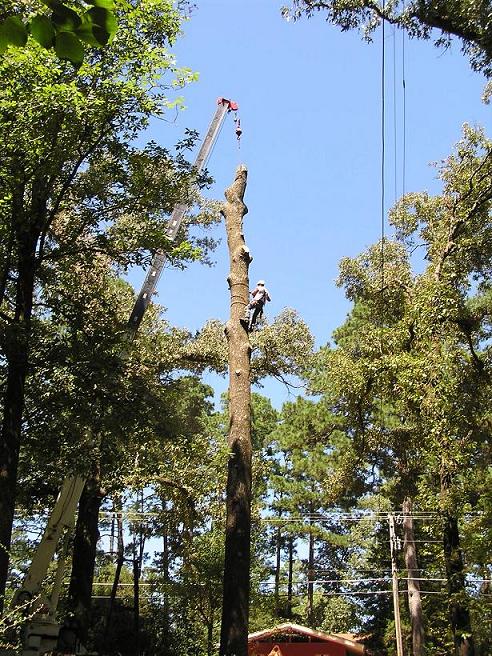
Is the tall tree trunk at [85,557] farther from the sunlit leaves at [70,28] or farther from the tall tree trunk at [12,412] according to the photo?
the sunlit leaves at [70,28]

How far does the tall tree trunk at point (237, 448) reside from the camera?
6426 millimetres

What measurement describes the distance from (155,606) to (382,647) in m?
13.2

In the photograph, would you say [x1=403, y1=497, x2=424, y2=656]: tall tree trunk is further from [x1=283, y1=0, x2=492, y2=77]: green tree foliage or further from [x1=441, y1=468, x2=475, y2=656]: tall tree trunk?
[x1=283, y1=0, x2=492, y2=77]: green tree foliage

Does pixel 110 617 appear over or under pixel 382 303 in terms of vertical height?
under

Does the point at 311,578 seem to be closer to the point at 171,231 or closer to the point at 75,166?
the point at 171,231

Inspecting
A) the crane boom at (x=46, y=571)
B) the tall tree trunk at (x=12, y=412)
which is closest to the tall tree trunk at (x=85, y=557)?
the crane boom at (x=46, y=571)

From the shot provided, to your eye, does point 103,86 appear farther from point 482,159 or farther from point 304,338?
point 304,338

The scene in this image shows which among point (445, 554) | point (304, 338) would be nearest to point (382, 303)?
point (304, 338)

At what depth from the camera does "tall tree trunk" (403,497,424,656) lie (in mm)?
22766

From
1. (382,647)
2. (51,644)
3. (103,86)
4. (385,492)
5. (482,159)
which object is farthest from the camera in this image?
(382,647)

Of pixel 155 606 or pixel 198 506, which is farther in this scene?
pixel 155 606

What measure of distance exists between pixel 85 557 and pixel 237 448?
30.1 feet

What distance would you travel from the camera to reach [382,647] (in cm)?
3134

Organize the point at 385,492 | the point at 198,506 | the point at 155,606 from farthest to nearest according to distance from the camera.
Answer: the point at 385,492 < the point at 155,606 < the point at 198,506
